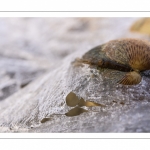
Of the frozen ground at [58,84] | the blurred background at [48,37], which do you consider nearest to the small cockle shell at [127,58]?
the frozen ground at [58,84]

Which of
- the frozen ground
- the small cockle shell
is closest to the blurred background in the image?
the frozen ground

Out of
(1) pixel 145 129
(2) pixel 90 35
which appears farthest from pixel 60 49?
(1) pixel 145 129

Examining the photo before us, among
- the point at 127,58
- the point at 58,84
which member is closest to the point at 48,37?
the point at 58,84

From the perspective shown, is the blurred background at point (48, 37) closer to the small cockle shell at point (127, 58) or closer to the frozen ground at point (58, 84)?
the frozen ground at point (58, 84)
